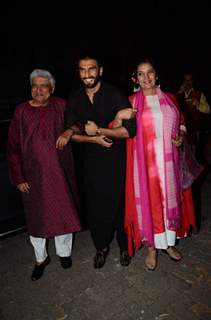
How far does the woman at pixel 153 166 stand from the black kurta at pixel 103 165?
9cm

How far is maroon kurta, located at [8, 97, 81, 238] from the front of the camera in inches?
102

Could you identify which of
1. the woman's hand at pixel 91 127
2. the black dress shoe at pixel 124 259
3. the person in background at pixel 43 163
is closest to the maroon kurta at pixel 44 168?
the person in background at pixel 43 163

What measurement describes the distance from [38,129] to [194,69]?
884 cm

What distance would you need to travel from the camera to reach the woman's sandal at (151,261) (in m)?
2.91

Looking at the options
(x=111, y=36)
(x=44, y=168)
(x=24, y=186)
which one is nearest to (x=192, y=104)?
(x=44, y=168)

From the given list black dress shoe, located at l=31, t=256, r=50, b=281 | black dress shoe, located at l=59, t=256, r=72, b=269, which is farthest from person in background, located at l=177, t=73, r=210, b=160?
black dress shoe, located at l=31, t=256, r=50, b=281

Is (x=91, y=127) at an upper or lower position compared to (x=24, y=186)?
upper

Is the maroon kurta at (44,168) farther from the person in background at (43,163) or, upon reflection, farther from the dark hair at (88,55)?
the dark hair at (88,55)

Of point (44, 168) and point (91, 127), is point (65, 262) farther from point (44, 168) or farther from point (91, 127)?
point (91, 127)

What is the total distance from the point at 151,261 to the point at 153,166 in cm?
96

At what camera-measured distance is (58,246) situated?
2.99 meters

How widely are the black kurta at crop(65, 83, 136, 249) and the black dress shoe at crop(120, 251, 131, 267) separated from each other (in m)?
0.22

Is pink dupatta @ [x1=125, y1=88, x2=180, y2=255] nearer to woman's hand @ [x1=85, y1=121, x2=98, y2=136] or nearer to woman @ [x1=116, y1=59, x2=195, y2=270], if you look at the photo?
woman @ [x1=116, y1=59, x2=195, y2=270]

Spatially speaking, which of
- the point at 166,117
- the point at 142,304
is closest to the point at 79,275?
the point at 142,304
